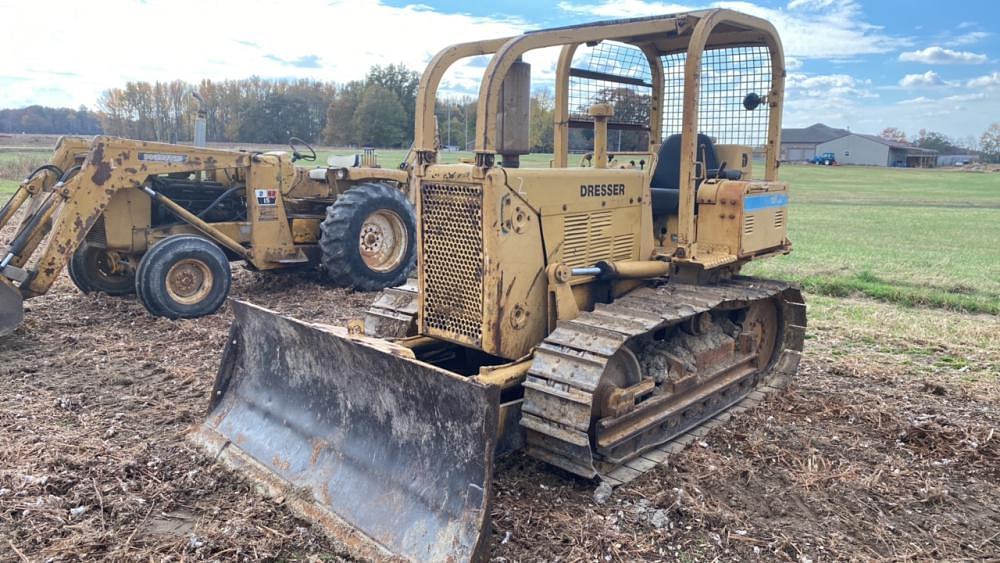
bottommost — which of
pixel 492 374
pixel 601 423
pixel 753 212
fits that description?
pixel 601 423

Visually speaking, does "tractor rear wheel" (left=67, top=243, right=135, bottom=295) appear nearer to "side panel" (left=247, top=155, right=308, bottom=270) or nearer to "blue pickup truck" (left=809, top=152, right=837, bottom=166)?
"side panel" (left=247, top=155, right=308, bottom=270)

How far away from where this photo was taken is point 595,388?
415 cm

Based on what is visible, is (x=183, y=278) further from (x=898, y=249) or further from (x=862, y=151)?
(x=862, y=151)

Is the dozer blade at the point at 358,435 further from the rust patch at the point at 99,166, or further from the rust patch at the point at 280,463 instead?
the rust patch at the point at 99,166

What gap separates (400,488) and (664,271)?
2683 mm

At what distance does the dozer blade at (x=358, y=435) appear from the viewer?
12.5ft

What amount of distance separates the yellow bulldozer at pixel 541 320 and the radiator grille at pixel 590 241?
0.7 inches

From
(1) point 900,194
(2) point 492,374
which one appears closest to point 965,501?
(2) point 492,374

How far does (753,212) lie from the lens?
6.08 m

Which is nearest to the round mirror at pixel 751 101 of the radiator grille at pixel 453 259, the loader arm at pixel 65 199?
the radiator grille at pixel 453 259

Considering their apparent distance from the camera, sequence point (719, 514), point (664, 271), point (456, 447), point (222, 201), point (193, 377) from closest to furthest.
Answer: point (456, 447), point (719, 514), point (664, 271), point (193, 377), point (222, 201)

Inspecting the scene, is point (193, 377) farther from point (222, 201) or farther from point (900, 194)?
point (900, 194)

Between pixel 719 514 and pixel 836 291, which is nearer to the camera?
pixel 719 514

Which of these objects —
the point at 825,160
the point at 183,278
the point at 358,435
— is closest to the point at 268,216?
the point at 183,278
